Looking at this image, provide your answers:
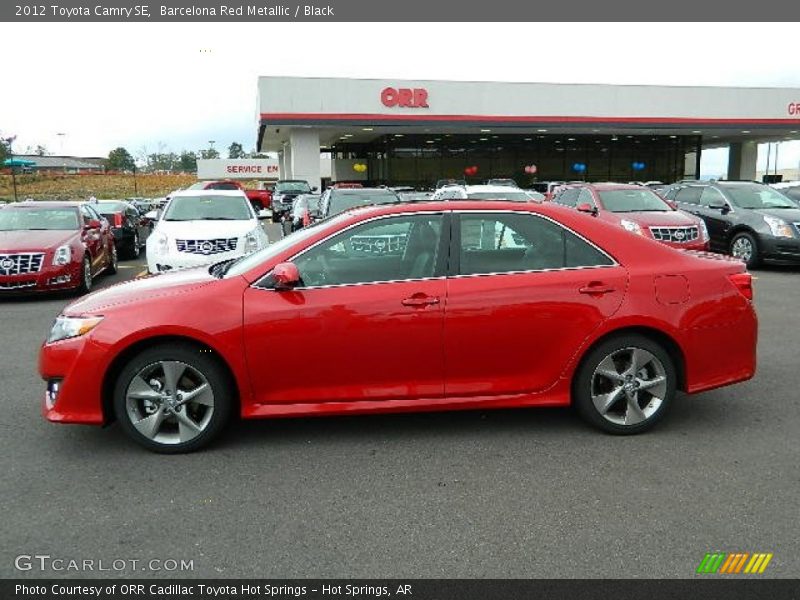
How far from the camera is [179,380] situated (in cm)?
407

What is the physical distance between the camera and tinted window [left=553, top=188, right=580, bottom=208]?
43.2ft

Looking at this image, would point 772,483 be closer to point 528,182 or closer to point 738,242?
point 738,242

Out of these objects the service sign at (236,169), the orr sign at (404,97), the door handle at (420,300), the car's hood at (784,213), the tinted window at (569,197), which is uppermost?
the orr sign at (404,97)

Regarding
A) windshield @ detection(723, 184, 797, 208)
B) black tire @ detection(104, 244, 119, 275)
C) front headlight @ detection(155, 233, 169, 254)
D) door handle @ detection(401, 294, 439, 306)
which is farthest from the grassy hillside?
door handle @ detection(401, 294, 439, 306)

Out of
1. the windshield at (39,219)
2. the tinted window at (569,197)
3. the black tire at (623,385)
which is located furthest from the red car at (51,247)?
the tinted window at (569,197)

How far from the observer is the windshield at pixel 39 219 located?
10.9 meters

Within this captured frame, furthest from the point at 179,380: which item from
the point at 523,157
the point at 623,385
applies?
the point at 523,157

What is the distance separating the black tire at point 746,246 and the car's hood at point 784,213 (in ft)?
1.64

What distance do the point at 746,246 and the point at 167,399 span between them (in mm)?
11774

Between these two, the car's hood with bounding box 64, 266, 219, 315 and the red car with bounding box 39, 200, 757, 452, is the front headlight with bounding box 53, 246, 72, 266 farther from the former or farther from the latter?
the red car with bounding box 39, 200, 757, 452

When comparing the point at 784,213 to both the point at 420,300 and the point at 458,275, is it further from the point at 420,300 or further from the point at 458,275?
the point at 420,300

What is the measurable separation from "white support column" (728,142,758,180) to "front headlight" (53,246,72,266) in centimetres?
4583

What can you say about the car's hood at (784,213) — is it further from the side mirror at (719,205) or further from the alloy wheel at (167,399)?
the alloy wheel at (167,399)

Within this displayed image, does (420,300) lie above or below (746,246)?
above
